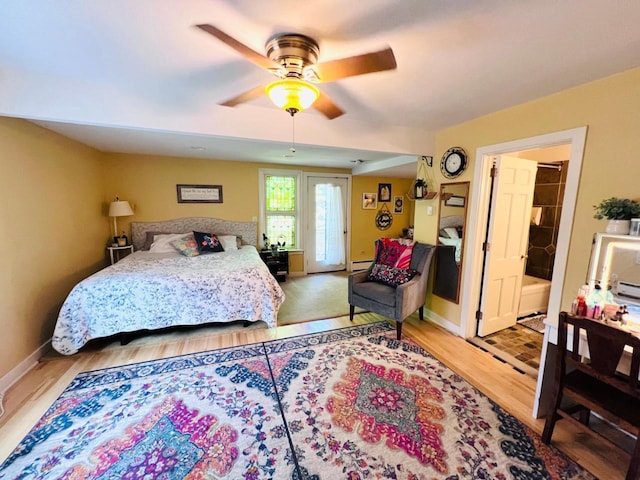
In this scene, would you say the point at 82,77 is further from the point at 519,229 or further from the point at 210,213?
the point at 519,229

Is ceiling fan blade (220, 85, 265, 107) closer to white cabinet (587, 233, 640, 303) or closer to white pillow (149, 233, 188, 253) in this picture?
white cabinet (587, 233, 640, 303)

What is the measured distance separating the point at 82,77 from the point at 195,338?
7.85ft

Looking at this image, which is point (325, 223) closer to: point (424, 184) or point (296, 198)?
point (296, 198)

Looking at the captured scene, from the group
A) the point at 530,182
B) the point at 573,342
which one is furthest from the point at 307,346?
the point at 530,182

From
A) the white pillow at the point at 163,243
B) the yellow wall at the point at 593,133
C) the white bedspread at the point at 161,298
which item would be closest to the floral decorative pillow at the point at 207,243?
the white pillow at the point at 163,243

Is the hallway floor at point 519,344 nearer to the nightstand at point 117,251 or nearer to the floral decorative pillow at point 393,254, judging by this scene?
the floral decorative pillow at point 393,254

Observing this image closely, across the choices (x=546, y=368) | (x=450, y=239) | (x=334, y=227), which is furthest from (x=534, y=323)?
(x=334, y=227)

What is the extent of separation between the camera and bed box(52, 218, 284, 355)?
7.95ft

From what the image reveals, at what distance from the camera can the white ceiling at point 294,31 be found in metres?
1.14

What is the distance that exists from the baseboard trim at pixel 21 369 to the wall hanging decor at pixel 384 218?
17.4 feet

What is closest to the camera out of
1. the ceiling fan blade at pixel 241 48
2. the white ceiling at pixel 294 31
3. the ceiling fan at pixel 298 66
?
the ceiling fan blade at pixel 241 48

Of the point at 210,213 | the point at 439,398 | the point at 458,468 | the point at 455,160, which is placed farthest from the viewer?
the point at 210,213

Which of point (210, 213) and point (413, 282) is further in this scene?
point (210, 213)

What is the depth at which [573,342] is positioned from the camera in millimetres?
1478
